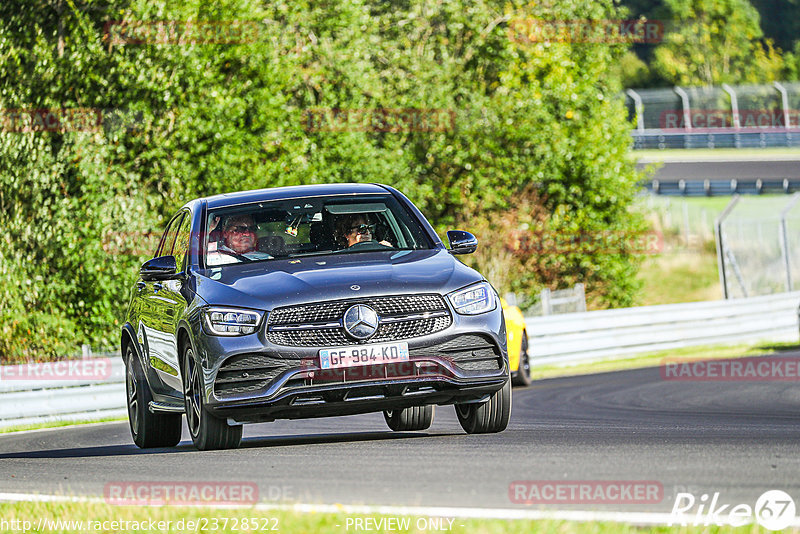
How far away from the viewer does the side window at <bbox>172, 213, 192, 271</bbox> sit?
31.5 ft

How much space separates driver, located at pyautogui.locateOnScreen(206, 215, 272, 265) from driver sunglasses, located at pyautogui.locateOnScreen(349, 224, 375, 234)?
66 centimetres

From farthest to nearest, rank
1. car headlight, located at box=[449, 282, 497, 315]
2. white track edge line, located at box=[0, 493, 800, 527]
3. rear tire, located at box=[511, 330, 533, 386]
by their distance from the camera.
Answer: rear tire, located at box=[511, 330, 533, 386] → car headlight, located at box=[449, 282, 497, 315] → white track edge line, located at box=[0, 493, 800, 527]

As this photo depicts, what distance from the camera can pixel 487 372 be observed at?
338 inches

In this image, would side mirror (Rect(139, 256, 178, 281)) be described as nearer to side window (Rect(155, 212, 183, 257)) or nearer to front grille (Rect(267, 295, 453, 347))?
side window (Rect(155, 212, 183, 257))

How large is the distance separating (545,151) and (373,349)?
85.6 ft

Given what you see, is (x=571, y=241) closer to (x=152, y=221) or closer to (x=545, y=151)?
(x=545, y=151)

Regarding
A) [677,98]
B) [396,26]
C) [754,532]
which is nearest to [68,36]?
[396,26]

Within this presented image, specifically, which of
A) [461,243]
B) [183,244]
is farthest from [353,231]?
[183,244]

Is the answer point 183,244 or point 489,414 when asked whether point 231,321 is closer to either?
point 183,244

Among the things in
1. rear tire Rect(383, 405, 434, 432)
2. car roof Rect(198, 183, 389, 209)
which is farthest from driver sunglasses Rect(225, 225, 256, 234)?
rear tire Rect(383, 405, 434, 432)

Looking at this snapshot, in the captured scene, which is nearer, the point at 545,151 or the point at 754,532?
the point at 754,532

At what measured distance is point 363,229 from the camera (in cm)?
959

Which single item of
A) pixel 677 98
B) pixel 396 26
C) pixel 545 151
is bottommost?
pixel 677 98

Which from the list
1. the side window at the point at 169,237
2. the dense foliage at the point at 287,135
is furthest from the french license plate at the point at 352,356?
the dense foliage at the point at 287,135
